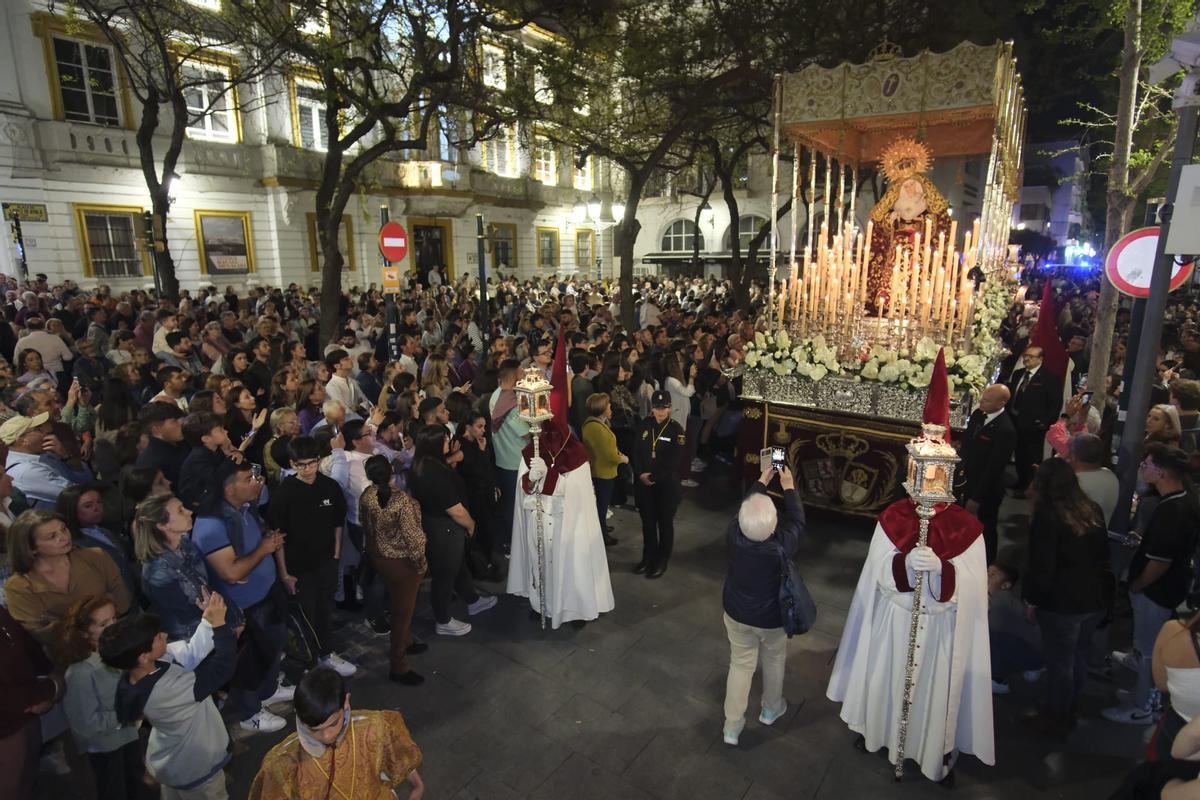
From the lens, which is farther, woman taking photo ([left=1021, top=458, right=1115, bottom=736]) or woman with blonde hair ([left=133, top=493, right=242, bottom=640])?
woman taking photo ([left=1021, top=458, right=1115, bottom=736])

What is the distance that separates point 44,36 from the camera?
17.2 m

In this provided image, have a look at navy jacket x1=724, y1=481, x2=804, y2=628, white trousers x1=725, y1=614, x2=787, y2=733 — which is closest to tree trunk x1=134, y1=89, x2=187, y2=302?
navy jacket x1=724, y1=481, x2=804, y2=628

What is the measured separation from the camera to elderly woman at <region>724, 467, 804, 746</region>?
3.88 meters

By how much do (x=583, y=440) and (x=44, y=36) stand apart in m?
20.3

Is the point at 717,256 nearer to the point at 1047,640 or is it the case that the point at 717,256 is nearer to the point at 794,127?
the point at 794,127

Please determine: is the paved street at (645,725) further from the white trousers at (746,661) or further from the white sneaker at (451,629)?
the white trousers at (746,661)

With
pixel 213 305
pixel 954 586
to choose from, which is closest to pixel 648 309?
pixel 213 305

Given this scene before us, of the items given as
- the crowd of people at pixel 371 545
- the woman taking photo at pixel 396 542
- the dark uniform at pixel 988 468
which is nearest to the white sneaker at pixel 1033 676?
the crowd of people at pixel 371 545

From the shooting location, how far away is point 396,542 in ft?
15.5

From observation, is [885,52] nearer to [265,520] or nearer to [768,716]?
[768,716]

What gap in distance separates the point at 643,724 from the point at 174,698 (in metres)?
2.74

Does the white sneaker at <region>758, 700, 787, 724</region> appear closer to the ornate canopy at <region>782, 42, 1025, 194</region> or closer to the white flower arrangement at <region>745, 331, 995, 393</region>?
the white flower arrangement at <region>745, 331, 995, 393</region>

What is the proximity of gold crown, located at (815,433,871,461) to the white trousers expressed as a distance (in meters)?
3.45

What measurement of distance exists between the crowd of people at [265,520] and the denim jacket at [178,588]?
0.04ft
